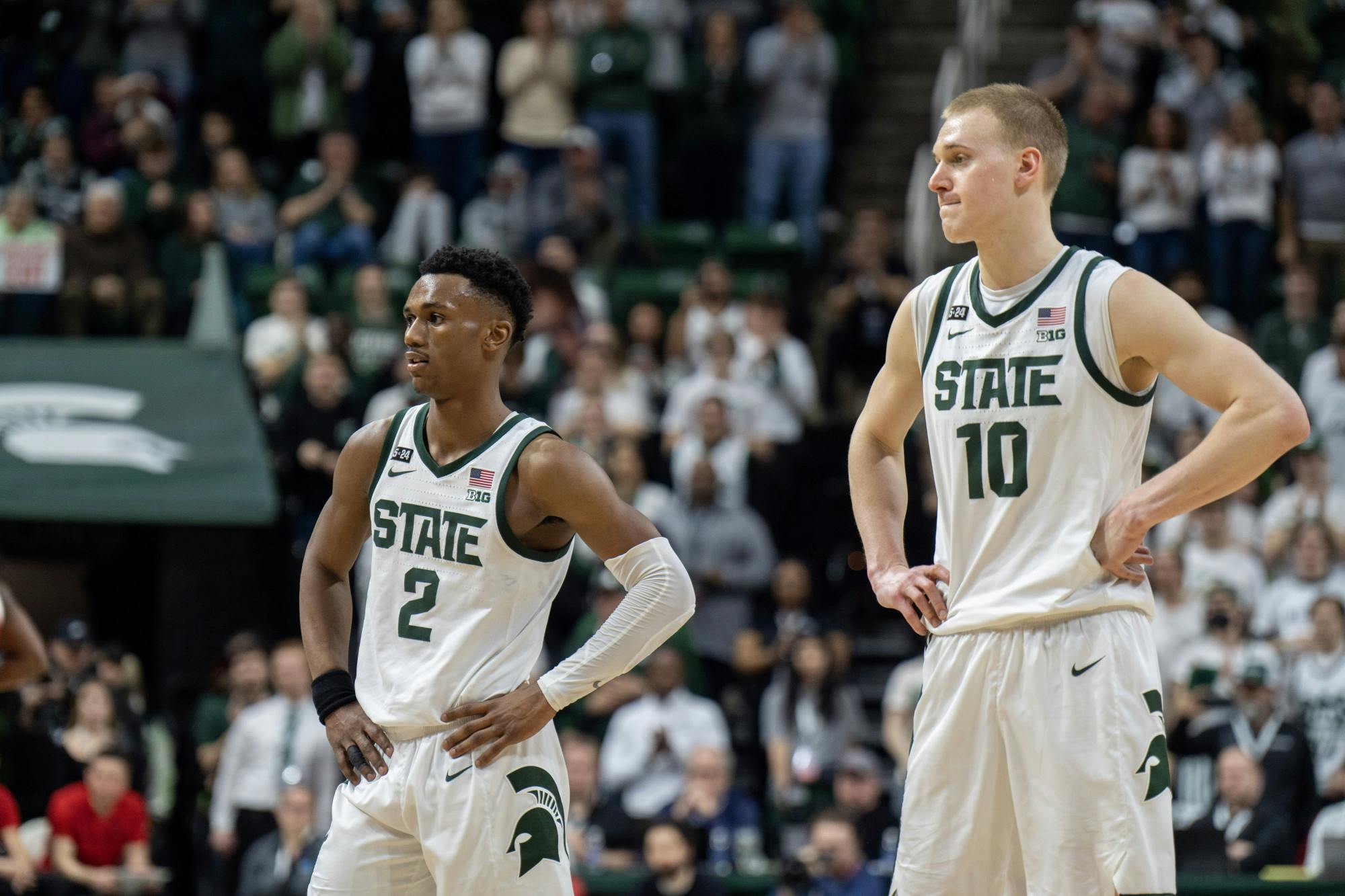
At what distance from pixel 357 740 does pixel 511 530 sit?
724mm

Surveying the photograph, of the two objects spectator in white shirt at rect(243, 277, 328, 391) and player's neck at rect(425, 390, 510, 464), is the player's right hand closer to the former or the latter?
player's neck at rect(425, 390, 510, 464)

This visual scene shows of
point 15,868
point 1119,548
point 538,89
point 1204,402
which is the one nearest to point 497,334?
point 1119,548

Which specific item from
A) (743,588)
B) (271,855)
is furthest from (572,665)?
(743,588)

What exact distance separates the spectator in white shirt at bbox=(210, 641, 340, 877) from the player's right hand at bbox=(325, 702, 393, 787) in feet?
20.8

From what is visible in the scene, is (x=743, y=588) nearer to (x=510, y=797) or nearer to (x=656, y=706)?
(x=656, y=706)

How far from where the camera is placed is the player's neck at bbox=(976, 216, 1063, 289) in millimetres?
5012

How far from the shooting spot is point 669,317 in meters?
15.8

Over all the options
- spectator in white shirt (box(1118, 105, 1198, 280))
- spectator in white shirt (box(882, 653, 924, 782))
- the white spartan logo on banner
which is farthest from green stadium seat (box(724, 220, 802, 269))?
the white spartan logo on banner

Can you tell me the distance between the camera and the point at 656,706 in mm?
12102

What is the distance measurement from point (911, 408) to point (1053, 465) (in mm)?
628

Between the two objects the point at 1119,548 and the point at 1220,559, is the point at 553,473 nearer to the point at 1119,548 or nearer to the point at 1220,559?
the point at 1119,548

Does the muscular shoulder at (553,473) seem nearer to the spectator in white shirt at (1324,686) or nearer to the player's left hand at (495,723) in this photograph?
the player's left hand at (495,723)

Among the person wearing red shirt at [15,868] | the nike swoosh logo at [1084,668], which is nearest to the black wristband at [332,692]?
the nike swoosh logo at [1084,668]

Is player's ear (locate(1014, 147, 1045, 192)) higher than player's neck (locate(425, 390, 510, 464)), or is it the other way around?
player's ear (locate(1014, 147, 1045, 192))
